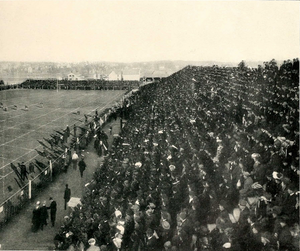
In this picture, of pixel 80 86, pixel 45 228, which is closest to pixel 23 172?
pixel 45 228

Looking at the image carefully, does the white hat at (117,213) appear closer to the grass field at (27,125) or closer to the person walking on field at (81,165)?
the person walking on field at (81,165)

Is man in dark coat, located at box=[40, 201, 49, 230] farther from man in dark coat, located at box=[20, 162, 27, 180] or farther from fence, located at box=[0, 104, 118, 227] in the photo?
man in dark coat, located at box=[20, 162, 27, 180]

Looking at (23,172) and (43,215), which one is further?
(23,172)

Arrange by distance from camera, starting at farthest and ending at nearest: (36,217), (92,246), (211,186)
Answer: (36,217) → (92,246) → (211,186)

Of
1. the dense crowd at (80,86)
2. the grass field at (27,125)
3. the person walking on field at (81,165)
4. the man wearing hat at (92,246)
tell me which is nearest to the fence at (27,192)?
the grass field at (27,125)

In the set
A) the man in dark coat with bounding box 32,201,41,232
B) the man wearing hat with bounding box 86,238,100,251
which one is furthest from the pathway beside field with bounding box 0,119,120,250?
the man wearing hat with bounding box 86,238,100,251

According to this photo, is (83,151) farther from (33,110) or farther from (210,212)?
(33,110)

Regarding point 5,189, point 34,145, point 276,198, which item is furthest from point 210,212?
point 34,145

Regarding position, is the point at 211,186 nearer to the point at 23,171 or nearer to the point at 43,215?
the point at 43,215

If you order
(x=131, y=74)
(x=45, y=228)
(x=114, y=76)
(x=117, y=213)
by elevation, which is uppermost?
(x=131, y=74)

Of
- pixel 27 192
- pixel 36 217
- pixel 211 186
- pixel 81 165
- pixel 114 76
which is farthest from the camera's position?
pixel 114 76

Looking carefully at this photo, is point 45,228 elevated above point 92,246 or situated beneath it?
situated beneath
